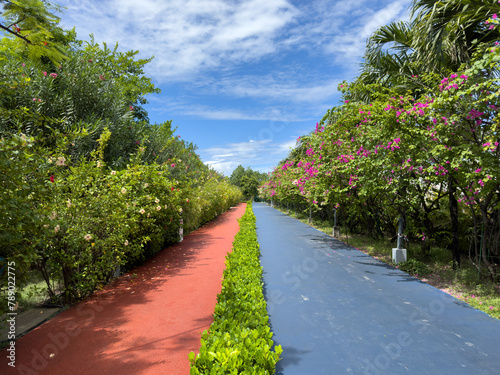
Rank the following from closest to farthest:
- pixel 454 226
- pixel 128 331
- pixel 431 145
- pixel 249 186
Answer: pixel 128 331, pixel 431 145, pixel 454 226, pixel 249 186

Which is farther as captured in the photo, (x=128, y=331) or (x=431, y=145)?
(x=431, y=145)

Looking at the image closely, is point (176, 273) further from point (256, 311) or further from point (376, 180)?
point (376, 180)

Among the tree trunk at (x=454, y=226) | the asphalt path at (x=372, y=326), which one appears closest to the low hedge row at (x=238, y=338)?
the asphalt path at (x=372, y=326)

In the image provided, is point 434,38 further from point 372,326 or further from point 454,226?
point 372,326

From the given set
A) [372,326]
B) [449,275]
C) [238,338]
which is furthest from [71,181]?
[449,275]

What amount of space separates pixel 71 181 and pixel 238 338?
4102 millimetres

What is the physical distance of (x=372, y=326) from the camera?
3842 mm

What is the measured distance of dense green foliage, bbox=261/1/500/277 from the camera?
4664 mm

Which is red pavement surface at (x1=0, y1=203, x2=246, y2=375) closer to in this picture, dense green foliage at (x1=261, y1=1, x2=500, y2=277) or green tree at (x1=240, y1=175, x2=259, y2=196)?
dense green foliage at (x1=261, y1=1, x2=500, y2=277)

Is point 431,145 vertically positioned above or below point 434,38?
below

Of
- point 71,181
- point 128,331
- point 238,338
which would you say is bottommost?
point 128,331

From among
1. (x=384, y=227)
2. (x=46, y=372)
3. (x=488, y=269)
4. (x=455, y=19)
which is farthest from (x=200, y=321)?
(x=384, y=227)

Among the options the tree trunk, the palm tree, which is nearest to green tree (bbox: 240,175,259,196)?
the palm tree

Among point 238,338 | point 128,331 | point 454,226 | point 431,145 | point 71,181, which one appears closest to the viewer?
point 238,338
